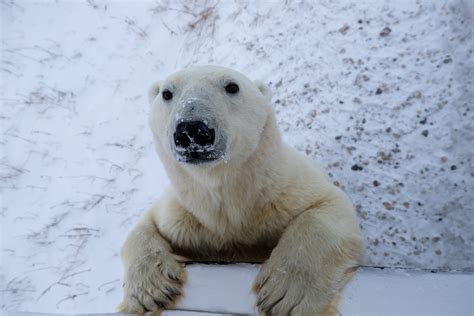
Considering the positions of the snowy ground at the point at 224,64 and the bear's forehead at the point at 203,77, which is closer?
the bear's forehead at the point at 203,77

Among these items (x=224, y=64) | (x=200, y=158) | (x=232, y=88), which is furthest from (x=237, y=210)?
(x=224, y=64)

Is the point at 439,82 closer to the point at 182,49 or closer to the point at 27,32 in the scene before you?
the point at 182,49

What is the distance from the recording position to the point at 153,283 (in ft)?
6.49

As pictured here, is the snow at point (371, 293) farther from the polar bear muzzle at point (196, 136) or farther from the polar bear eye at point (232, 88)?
the polar bear eye at point (232, 88)

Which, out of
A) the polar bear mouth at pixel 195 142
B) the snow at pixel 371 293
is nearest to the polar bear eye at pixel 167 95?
the polar bear mouth at pixel 195 142

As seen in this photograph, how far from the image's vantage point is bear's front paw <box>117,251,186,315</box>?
6.32 ft

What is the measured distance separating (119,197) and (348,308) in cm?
310

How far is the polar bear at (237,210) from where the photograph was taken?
5.98 feet

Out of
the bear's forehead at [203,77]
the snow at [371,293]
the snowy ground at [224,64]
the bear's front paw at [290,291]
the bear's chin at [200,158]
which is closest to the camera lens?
the snow at [371,293]

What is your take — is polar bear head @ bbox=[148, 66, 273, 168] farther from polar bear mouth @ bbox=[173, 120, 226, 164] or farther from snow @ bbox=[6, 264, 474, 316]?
snow @ bbox=[6, 264, 474, 316]

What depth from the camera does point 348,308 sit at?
1.63 metres

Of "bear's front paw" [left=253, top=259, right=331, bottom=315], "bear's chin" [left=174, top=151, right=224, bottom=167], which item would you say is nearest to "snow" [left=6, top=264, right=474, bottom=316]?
"bear's front paw" [left=253, top=259, right=331, bottom=315]

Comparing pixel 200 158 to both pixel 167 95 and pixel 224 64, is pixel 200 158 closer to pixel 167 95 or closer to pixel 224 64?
pixel 167 95

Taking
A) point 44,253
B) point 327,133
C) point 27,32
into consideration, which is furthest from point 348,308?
point 27,32
